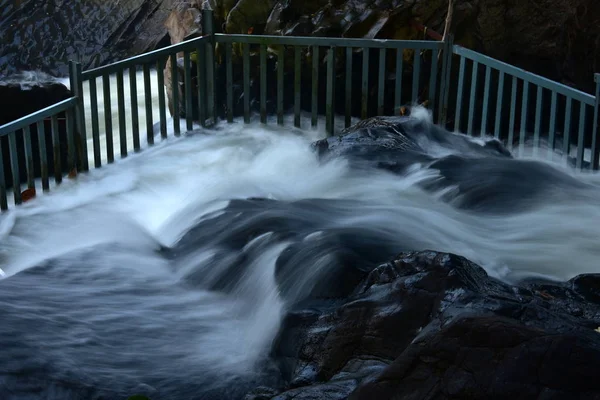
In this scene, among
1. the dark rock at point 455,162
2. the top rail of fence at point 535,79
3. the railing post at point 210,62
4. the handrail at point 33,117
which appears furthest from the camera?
the railing post at point 210,62

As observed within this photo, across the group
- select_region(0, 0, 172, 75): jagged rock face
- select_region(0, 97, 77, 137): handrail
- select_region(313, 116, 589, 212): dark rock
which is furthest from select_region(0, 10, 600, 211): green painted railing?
select_region(0, 0, 172, 75): jagged rock face

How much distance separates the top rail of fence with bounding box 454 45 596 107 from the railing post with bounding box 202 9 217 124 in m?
2.40

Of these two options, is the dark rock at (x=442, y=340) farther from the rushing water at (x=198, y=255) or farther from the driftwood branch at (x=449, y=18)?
the driftwood branch at (x=449, y=18)

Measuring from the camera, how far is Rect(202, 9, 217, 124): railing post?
8.66 meters

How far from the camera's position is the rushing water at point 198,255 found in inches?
161

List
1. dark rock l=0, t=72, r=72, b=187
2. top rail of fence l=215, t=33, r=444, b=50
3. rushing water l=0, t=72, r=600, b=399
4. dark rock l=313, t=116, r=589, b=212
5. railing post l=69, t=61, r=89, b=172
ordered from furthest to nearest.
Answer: dark rock l=0, t=72, r=72, b=187 → top rail of fence l=215, t=33, r=444, b=50 → railing post l=69, t=61, r=89, b=172 → dark rock l=313, t=116, r=589, b=212 → rushing water l=0, t=72, r=600, b=399

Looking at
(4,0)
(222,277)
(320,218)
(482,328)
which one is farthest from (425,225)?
(4,0)

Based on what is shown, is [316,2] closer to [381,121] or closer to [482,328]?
[381,121]

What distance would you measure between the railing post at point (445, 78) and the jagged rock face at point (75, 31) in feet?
24.8

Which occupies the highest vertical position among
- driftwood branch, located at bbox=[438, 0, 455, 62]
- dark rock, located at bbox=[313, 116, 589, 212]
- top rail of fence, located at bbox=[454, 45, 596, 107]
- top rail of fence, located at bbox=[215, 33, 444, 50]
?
driftwood branch, located at bbox=[438, 0, 455, 62]

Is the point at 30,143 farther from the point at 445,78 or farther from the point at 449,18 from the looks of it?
the point at 449,18

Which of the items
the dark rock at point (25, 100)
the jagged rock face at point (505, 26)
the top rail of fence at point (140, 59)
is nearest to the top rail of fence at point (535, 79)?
the jagged rock face at point (505, 26)

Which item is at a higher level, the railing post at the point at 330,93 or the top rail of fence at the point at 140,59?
the top rail of fence at the point at 140,59

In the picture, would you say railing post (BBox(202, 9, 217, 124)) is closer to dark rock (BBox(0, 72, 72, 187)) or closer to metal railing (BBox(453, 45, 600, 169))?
dark rock (BBox(0, 72, 72, 187))
